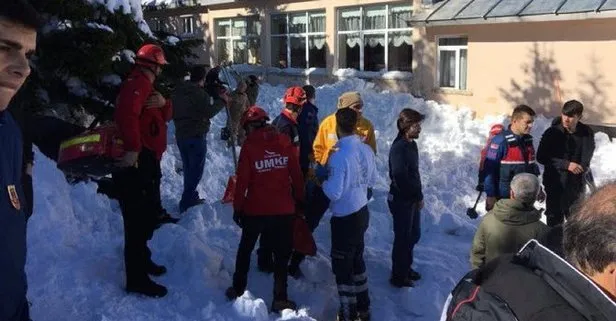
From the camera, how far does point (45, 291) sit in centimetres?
471

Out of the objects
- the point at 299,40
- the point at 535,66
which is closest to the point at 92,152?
the point at 535,66

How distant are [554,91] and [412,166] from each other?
766cm

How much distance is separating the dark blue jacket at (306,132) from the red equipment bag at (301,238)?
161 centimetres

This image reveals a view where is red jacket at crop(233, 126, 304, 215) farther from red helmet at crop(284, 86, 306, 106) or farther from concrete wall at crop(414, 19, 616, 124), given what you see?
concrete wall at crop(414, 19, 616, 124)

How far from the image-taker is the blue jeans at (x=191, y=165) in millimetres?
7055

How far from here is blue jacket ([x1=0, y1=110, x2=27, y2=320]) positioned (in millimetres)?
2098

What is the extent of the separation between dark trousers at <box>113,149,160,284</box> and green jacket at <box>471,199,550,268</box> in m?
2.63

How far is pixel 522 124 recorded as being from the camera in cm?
596

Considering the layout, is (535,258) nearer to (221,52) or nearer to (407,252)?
(407,252)

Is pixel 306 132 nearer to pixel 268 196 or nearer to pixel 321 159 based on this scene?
pixel 321 159

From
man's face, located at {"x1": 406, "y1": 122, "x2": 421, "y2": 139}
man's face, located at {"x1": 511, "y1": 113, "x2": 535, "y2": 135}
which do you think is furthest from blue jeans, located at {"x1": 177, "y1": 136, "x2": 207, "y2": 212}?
man's face, located at {"x1": 511, "y1": 113, "x2": 535, "y2": 135}

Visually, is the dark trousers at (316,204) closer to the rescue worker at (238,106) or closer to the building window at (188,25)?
the rescue worker at (238,106)

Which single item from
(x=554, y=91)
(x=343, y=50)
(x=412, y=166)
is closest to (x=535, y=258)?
(x=412, y=166)

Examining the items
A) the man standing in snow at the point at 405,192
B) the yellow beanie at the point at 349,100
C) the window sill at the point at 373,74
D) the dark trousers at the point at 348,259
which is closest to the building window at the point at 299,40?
the window sill at the point at 373,74
